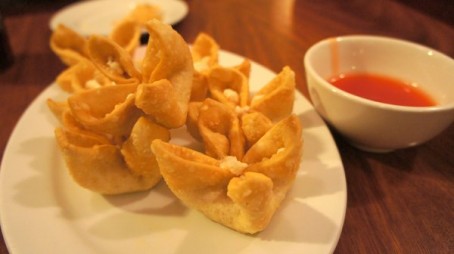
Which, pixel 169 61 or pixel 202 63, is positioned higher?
pixel 169 61

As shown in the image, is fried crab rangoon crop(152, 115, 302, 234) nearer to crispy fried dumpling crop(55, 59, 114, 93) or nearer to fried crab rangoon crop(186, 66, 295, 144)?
fried crab rangoon crop(186, 66, 295, 144)

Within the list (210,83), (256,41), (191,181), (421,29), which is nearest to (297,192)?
(191,181)

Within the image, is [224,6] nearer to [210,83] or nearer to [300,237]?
[210,83]

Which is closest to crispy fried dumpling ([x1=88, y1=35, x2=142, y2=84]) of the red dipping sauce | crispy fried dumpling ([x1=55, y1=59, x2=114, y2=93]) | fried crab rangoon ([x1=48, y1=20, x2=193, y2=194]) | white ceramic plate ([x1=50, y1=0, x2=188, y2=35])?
fried crab rangoon ([x1=48, y1=20, x2=193, y2=194])

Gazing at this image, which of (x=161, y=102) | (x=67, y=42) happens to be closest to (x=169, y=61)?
(x=161, y=102)

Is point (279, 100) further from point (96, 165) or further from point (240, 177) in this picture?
point (96, 165)

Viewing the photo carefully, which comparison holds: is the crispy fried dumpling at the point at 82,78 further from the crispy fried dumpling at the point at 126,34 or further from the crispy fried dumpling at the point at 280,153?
the crispy fried dumpling at the point at 280,153
